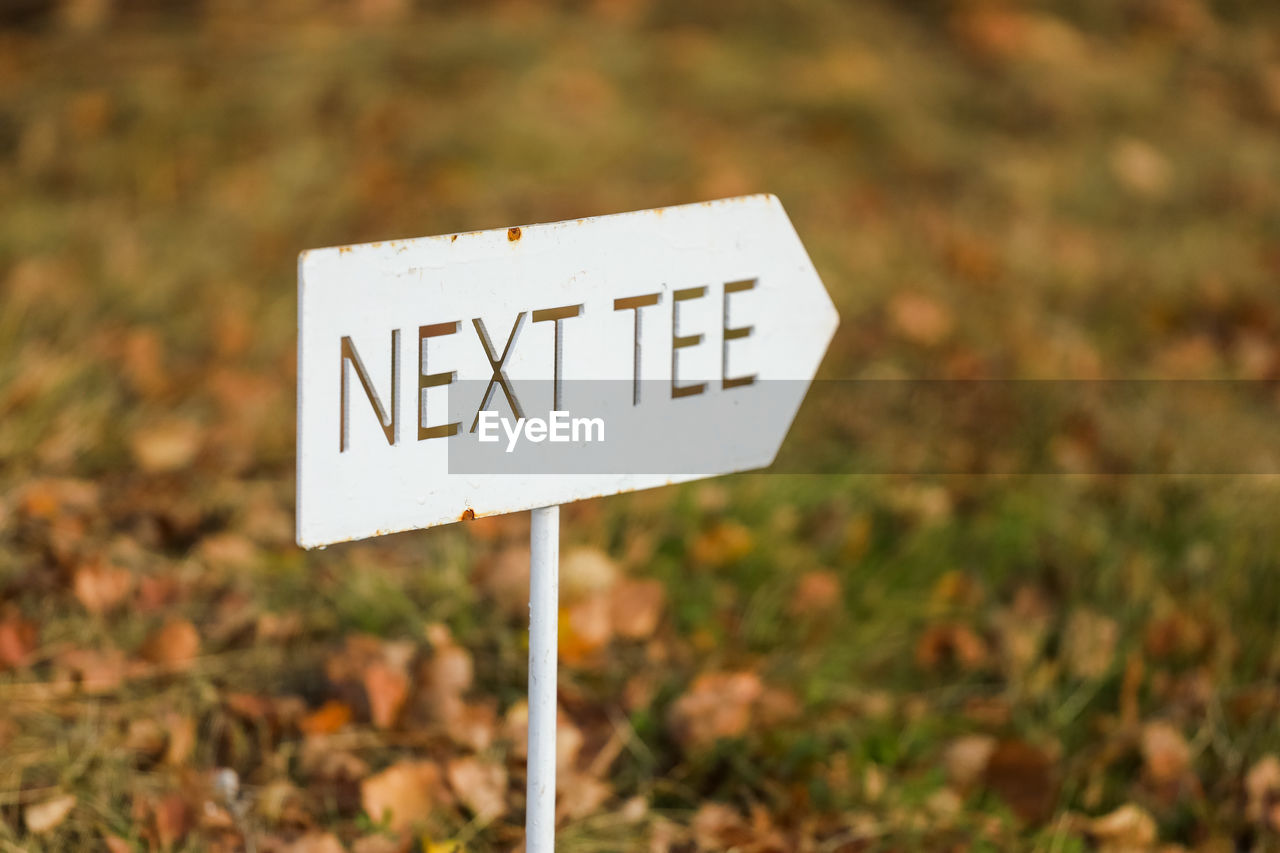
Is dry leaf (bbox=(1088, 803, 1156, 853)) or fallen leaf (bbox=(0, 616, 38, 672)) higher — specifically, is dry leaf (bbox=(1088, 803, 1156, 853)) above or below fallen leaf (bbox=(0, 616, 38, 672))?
below

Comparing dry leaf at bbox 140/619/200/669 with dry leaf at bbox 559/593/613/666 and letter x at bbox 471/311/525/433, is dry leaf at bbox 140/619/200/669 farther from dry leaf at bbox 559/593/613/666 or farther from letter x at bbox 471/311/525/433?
letter x at bbox 471/311/525/433

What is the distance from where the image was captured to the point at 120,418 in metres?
2.56

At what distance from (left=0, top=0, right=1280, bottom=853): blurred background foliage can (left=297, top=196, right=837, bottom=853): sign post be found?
60 cm

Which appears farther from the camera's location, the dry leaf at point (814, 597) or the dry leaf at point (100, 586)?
the dry leaf at point (814, 597)

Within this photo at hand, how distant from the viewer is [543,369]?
1.25 m

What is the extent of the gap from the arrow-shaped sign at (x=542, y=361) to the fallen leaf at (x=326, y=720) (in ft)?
2.24

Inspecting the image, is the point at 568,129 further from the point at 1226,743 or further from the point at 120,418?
the point at 1226,743

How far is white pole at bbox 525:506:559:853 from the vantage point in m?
1.30

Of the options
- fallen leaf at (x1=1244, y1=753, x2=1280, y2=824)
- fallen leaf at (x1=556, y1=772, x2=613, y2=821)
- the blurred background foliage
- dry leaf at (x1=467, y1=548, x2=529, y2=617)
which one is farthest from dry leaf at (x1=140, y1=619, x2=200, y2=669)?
fallen leaf at (x1=1244, y1=753, x2=1280, y2=824)

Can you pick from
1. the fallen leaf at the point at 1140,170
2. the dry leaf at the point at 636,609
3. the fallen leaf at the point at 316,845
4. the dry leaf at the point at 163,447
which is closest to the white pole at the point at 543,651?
the fallen leaf at the point at 316,845

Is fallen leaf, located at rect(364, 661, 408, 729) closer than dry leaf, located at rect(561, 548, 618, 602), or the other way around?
fallen leaf, located at rect(364, 661, 408, 729)

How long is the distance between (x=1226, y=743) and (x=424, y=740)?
1245 mm

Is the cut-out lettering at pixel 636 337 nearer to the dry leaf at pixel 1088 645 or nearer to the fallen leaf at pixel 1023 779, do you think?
the fallen leaf at pixel 1023 779

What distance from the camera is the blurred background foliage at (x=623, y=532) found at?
5.93ft
